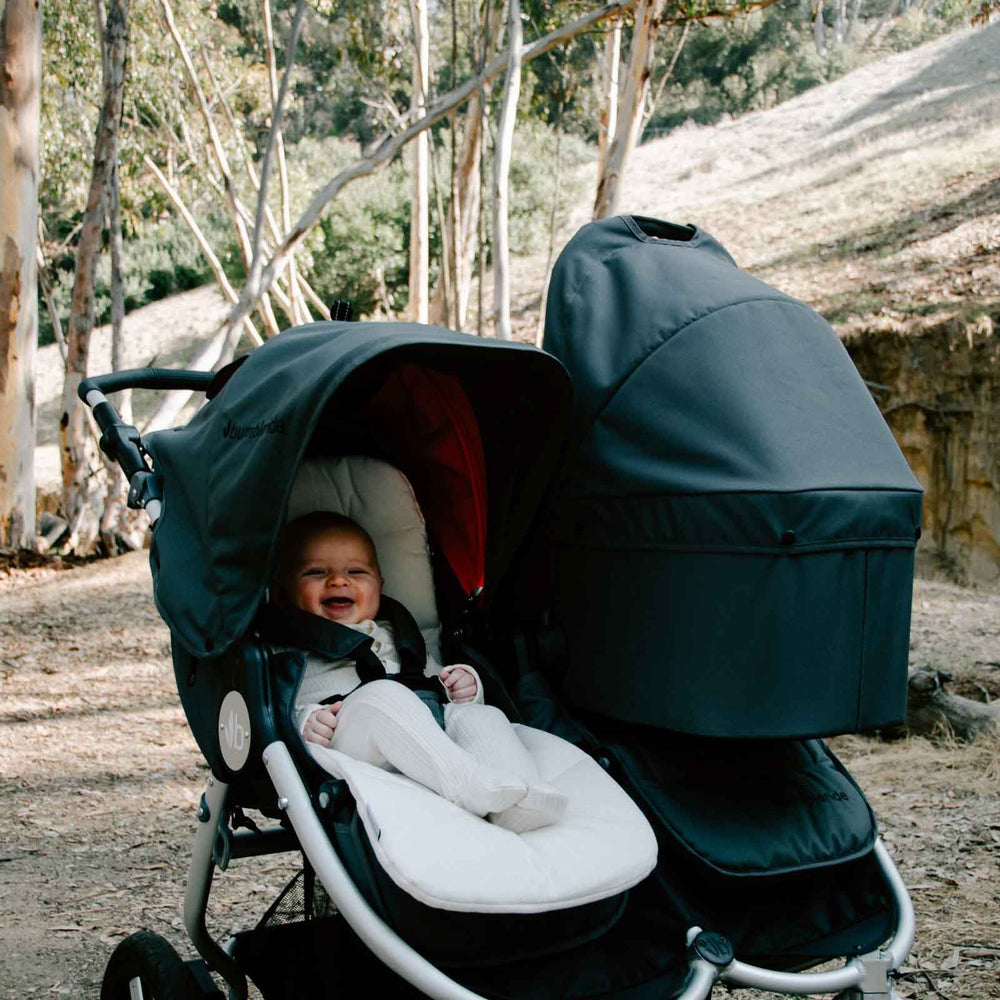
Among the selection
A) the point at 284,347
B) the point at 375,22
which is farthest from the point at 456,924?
the point at 375,22

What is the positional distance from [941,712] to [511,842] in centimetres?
359

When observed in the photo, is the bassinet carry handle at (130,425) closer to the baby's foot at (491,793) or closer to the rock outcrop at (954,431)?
the baby's foot at (491,793)

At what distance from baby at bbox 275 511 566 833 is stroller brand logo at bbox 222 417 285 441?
413mm

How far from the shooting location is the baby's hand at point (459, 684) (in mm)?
2523

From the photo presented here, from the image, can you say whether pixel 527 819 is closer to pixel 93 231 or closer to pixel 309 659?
pixel 309 659

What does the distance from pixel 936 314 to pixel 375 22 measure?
8048mm

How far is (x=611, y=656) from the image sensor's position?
2.24 metres

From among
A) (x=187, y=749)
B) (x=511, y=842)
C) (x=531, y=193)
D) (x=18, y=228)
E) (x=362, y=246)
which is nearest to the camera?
(x=511, y=842)

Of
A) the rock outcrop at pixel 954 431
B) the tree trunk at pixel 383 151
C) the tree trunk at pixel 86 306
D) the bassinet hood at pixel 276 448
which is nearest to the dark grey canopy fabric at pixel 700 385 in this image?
the bassinet hood at pixel 276 448

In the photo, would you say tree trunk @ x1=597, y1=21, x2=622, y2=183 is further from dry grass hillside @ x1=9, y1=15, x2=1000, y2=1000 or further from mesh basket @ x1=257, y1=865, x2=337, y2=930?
mesh basket @ x1=257, y1=865, x2=337, y2=930

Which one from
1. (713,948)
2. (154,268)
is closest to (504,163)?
(713,948)

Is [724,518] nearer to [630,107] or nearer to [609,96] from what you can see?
[630,107]

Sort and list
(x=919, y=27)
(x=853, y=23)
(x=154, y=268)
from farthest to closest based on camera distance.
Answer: (x=853, y=23), (x=919, y=27), (x=154, y=268)

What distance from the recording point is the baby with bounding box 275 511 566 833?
1974 mm
